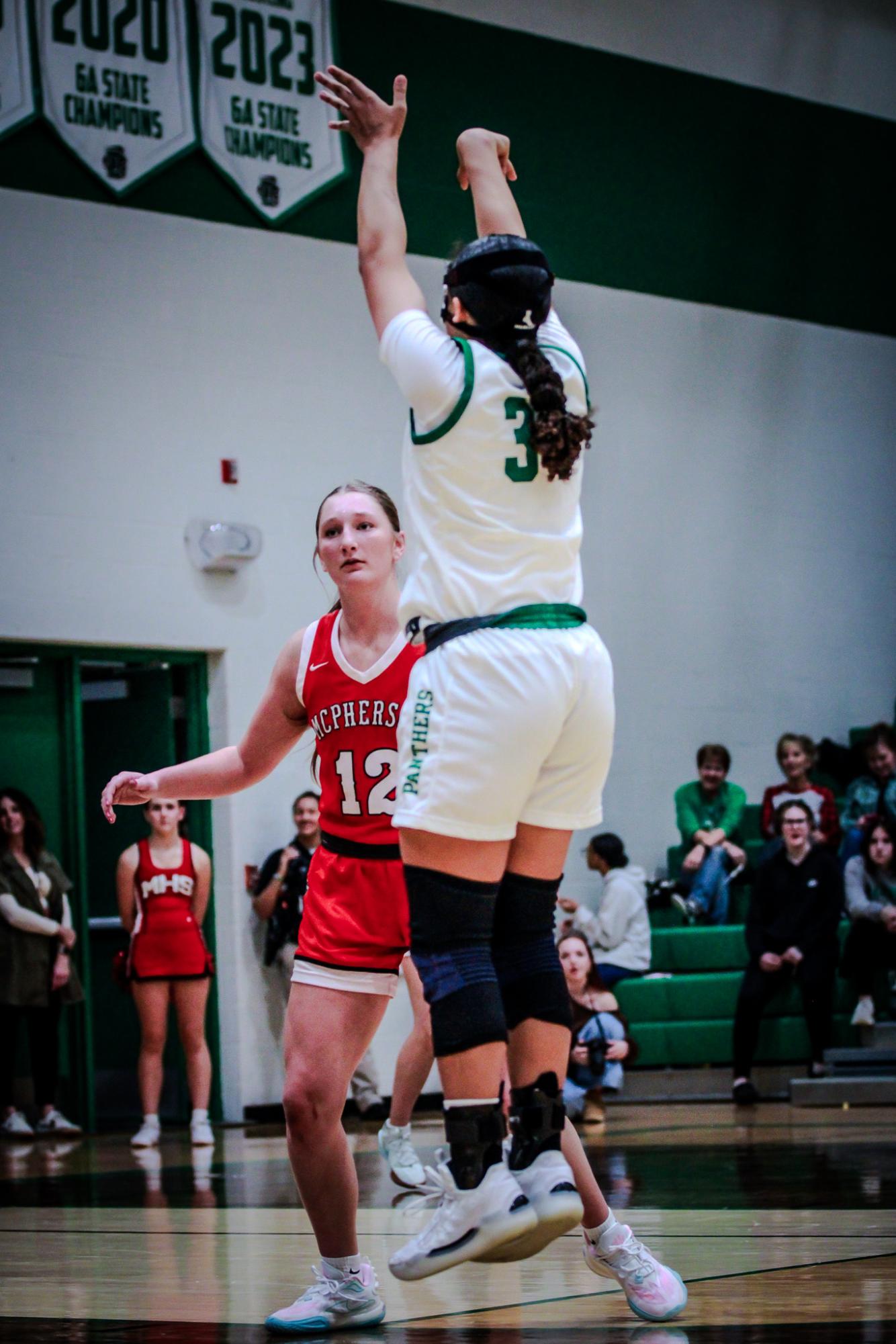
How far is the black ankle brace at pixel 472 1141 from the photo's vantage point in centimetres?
256

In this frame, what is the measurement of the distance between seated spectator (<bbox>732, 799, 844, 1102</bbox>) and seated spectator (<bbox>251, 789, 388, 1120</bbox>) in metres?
2.04

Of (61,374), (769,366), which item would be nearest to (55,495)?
(61,374)

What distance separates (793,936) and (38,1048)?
4.14 metres

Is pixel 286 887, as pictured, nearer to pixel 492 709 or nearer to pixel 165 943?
pixel 165 943

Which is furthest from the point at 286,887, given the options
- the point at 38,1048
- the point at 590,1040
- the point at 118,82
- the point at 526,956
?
the point at 526,956

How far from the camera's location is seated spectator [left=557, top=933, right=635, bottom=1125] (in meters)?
8.76

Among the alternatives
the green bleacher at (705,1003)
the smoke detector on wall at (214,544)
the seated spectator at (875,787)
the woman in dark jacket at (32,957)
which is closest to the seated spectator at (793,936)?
the green bleacher at (705,1003)

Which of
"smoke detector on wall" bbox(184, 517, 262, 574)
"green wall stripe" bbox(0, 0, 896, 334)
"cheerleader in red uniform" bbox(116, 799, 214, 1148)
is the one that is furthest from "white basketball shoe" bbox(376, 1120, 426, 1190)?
"green wall stripe" bbox(0, 0, 896, 334)

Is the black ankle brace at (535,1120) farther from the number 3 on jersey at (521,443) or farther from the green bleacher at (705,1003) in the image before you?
the green bleacher at (705,1003)

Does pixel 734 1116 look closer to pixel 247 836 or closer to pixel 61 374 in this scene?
pixel 247 836

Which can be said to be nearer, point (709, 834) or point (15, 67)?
point (15, 67)

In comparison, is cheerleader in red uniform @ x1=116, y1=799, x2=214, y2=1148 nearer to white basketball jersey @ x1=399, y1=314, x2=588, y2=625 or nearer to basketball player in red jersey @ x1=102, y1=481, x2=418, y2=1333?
basketball player in red jersey @ x1=102, y1=481, x2=418, y2=1333

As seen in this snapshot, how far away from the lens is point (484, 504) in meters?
2.68

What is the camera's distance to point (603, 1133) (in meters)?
7.98
